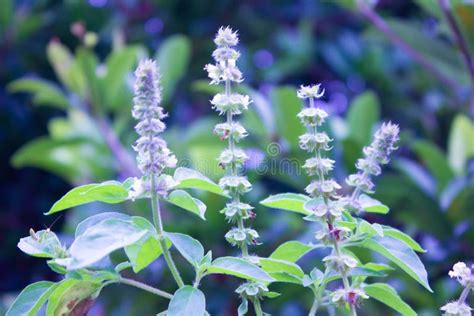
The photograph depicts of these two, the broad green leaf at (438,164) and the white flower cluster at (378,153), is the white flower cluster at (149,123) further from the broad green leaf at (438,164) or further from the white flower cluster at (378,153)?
the broad green leaf at (438,164)

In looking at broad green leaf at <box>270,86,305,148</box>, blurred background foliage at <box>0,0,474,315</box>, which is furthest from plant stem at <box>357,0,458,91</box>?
broad green leaf at <box>270,86,305,148</box>

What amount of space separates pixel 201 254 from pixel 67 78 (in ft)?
4.52

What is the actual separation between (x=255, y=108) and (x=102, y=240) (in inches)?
47.8

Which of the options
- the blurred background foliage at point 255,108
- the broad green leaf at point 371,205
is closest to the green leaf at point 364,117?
the blurred background foliage at point 255,108

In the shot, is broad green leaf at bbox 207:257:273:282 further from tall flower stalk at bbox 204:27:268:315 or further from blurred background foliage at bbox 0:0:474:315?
blurred background foliage at bbox 0:0:474:315

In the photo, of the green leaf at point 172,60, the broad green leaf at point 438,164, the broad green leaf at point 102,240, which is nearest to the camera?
the broad green leaf at point 102,240

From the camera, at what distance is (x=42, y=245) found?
60cm

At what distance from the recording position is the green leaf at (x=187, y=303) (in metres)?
0.56

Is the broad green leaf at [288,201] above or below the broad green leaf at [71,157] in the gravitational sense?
below

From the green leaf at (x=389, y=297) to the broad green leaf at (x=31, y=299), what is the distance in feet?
0.95

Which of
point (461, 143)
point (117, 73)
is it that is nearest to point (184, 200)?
point (117, 73)

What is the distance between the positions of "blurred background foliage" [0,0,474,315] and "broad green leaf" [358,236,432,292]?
93 centimetres

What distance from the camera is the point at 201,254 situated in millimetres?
628

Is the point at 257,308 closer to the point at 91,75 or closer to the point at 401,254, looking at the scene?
the point at 401,254
